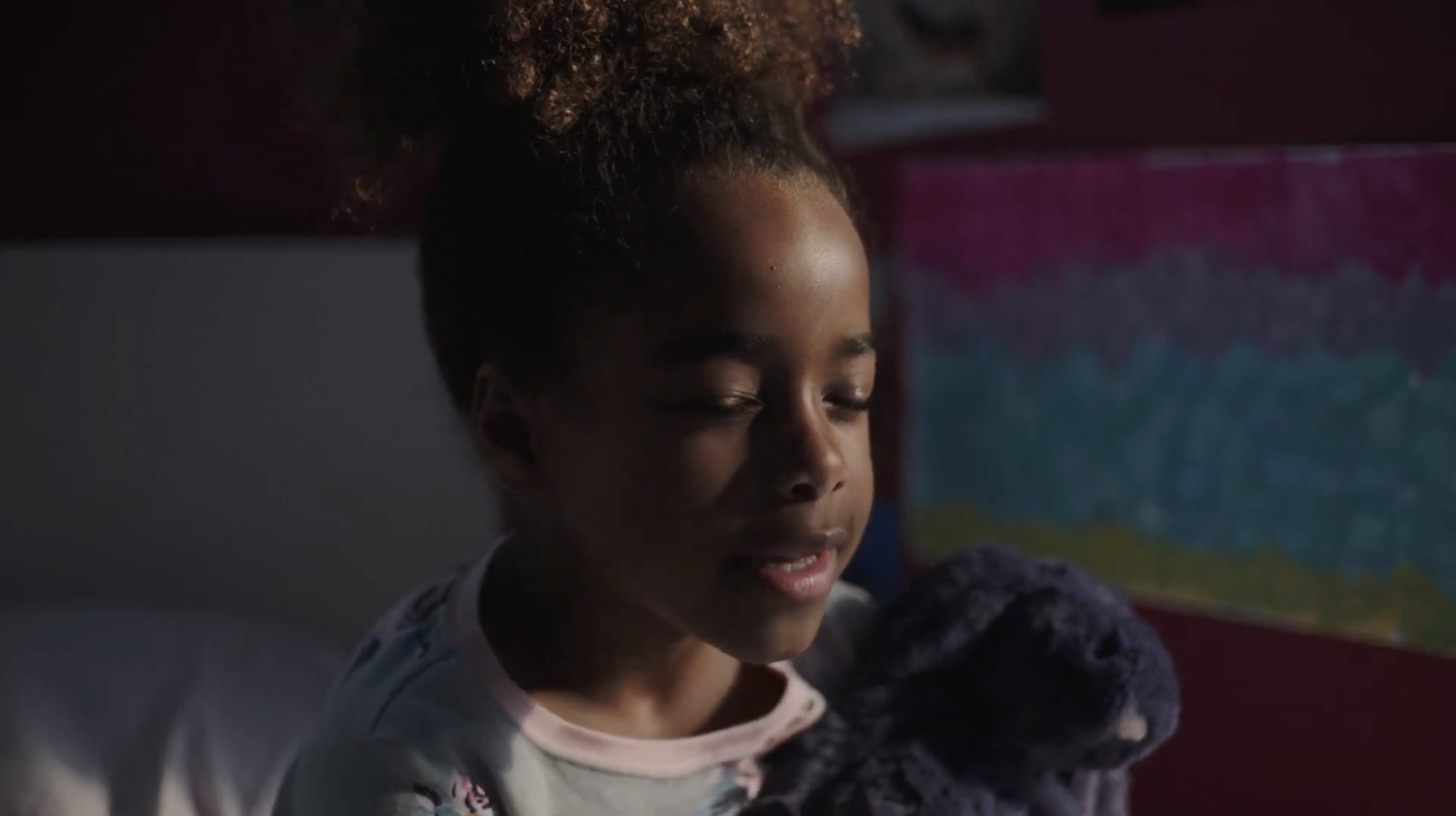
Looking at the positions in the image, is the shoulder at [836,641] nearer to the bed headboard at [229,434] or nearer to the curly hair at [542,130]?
the curly hair at [542,130]

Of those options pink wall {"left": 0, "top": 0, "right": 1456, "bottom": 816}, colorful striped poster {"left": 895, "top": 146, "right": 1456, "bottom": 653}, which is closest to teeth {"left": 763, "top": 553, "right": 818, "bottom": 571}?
pink wall {"left": 0, "top": 0, "right": 1456, "bottom": 816}

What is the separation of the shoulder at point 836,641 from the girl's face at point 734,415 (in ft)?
0.61

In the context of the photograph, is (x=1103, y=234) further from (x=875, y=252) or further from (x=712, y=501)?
(x=712, y=501)

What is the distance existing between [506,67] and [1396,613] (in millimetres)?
850

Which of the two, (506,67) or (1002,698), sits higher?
(506,67)

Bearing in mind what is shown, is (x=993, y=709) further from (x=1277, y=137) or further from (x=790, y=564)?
(x=1277, y=137)

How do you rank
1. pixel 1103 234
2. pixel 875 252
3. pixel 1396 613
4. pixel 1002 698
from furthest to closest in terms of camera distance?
1. pixel 875 252
2. pixel 1103 234
3. pixel 1396 613
4. pixel 1002 698

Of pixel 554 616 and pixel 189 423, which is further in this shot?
pixel 189 423

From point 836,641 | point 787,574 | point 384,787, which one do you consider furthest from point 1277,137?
point 384,787

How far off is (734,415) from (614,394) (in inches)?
2.7

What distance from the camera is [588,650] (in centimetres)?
86

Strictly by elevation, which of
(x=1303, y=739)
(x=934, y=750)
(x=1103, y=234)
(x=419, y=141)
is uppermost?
(x=419, y=141)

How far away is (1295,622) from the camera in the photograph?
4.03 feet

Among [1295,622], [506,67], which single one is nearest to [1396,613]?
[1295,622]
